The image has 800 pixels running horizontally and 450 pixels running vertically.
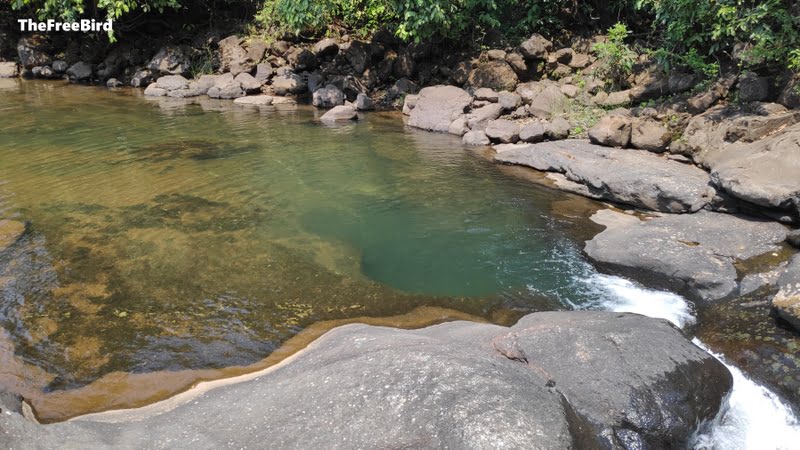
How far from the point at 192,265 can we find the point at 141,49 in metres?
18.7

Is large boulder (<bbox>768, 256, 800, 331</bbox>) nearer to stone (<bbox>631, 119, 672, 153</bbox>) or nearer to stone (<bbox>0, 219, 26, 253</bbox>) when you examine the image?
stone (<bbox>631, 119, 672, 153</bbox>)

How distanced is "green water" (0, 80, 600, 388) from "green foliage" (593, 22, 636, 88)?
4441 millimetres

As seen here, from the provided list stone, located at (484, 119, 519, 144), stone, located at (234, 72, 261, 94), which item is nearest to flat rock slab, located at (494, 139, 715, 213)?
stone, located at (484, 119, 519, 144)

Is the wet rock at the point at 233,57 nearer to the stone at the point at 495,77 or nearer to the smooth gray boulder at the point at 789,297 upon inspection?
the stone at the point at 495,77

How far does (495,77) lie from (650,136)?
19.8 feet

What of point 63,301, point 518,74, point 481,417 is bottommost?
point 63,301

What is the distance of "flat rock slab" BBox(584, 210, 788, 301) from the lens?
681cm

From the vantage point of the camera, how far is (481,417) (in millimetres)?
3865

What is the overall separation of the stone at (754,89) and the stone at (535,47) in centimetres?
636

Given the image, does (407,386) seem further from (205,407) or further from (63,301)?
(63,301)

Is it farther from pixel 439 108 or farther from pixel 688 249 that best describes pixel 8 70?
pixel 688 249

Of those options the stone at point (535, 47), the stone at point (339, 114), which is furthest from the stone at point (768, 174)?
the stone at point (339, 114)

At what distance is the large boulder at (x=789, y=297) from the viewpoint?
18.5ft

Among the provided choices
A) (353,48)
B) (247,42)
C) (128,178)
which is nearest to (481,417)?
(128,178)
